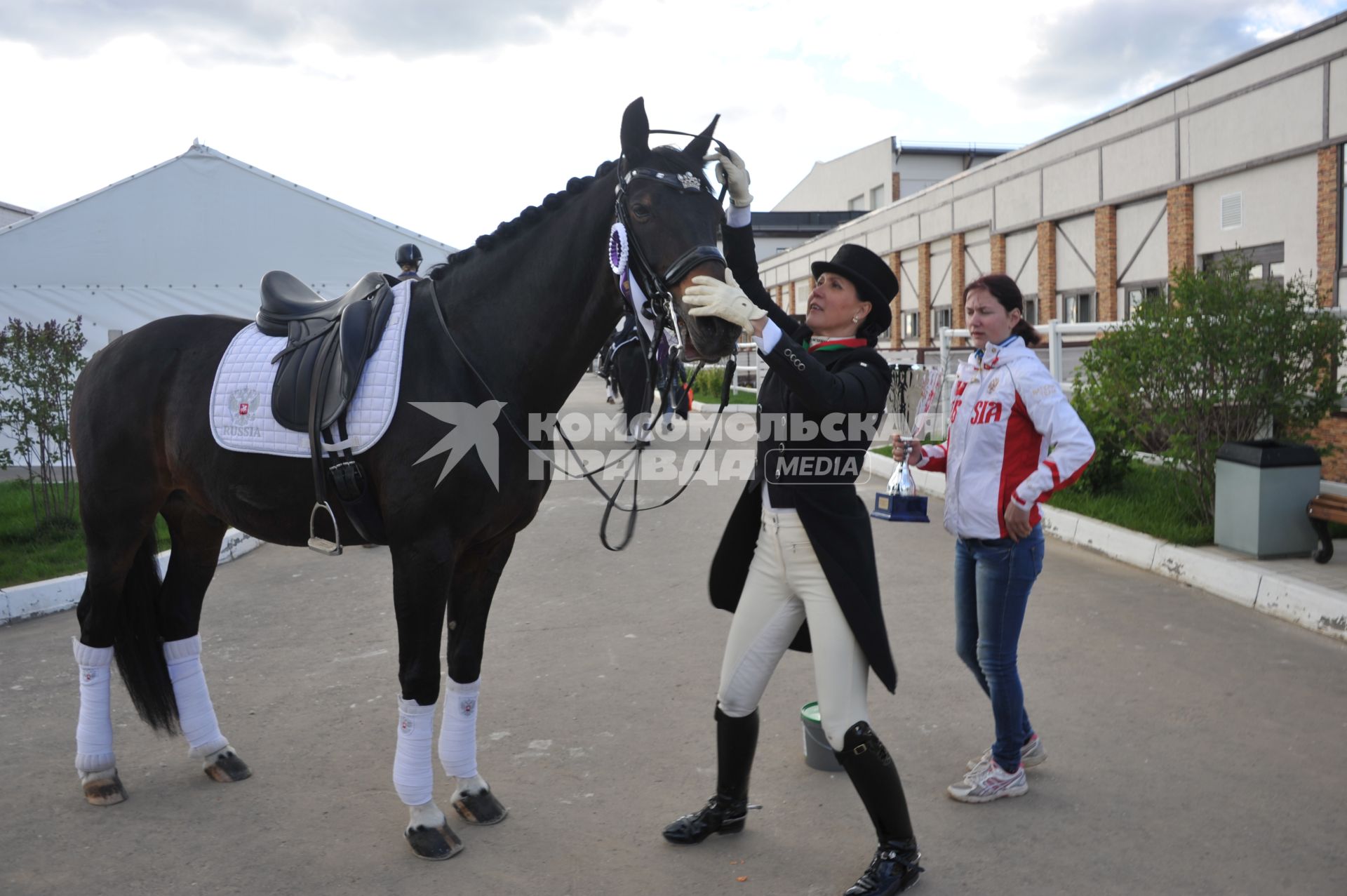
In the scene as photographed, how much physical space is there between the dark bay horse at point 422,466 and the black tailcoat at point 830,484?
34 centimetres

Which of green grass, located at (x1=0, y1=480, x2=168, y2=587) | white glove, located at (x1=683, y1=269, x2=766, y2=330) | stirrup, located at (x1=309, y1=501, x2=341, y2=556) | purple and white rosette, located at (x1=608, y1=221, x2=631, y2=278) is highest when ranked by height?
purple and white rosette, located at (x1=608, y1=221, x2=631, y2=278)

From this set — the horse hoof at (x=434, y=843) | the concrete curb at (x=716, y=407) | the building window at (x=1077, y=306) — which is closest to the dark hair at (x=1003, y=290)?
the horse hoof at (x=434, y=843)

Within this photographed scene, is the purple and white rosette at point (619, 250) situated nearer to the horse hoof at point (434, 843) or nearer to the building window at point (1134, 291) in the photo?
the horse hoof at point (434, 843)

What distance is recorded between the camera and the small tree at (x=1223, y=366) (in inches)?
286

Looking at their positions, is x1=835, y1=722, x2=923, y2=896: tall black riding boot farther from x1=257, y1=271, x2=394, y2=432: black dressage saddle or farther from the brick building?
the brick building

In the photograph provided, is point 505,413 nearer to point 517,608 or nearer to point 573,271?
point 573,271

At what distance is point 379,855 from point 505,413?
1.60 metres

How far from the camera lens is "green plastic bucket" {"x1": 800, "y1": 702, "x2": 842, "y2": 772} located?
3.95 metres

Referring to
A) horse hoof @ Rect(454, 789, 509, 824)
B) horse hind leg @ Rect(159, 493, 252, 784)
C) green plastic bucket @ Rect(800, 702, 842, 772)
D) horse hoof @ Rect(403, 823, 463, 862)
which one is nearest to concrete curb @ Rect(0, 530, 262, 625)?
horse hind leg @ Rect(159, 493, 252, 784)

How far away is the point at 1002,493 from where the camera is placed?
3.74 m

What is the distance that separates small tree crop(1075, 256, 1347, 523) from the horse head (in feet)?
18.9

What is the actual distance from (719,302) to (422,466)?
1.29 m

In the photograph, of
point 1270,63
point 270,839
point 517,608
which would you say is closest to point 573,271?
point 270,839

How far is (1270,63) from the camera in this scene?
49.2ft
